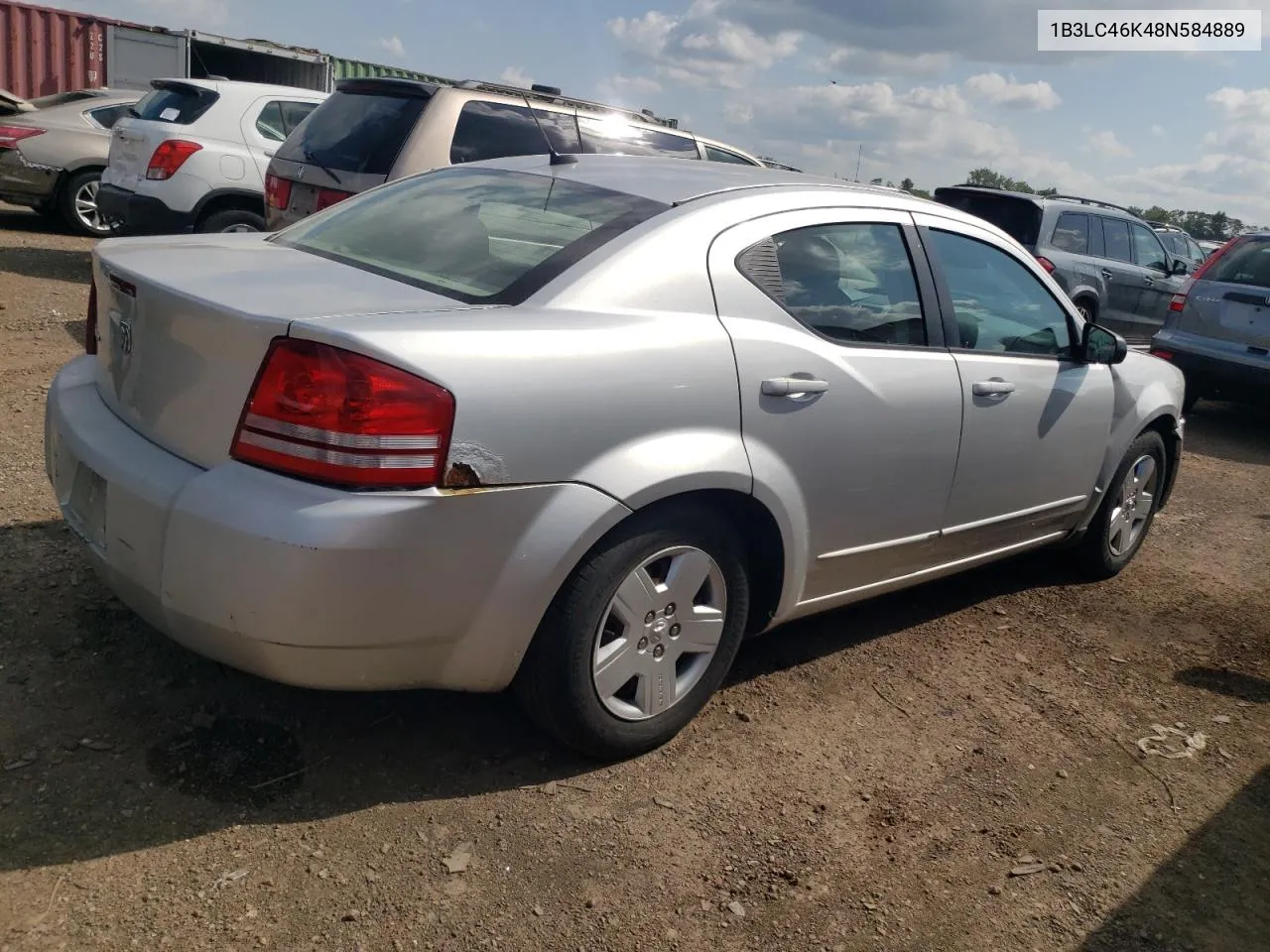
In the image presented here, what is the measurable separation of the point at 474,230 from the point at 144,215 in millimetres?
6577

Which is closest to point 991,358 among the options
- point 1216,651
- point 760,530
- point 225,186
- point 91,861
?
point 760,530

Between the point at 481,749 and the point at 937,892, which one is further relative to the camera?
the point at 481,749

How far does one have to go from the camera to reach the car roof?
10.8 ft

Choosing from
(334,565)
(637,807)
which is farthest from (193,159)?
(637,807)

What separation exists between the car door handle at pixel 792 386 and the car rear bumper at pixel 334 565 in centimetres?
62

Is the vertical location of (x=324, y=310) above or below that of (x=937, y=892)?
above

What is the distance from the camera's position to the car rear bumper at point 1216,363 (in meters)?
8.27

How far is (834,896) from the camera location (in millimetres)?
2594

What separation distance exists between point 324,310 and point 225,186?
721cm

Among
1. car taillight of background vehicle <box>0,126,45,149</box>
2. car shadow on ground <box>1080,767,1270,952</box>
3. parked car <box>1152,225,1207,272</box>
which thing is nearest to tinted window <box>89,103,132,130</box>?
car taillight of background vehicle <box>0,126,45,149</box>

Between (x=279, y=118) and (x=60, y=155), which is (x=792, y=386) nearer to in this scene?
(x=279, y=118)

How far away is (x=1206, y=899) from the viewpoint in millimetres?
2744

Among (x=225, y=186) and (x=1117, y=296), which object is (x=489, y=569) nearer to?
(x=225, y=186)

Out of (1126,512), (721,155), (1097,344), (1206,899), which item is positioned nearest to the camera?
(1206,899)
